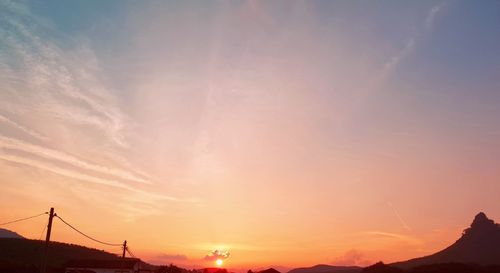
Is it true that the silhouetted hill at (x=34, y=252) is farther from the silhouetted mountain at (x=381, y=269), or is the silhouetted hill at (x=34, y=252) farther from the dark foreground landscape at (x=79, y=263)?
the silhouetted mountain at (x=381, y=269)

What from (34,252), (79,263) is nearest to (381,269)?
(79,263)

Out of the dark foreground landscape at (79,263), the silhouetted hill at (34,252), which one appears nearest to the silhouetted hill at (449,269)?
the dark foreground landscape at (79,263)

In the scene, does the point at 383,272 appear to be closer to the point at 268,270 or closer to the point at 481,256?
the point at 268,270

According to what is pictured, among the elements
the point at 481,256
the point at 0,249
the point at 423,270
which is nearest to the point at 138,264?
the point at 0,249

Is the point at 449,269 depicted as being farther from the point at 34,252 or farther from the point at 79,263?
the point at 34,252

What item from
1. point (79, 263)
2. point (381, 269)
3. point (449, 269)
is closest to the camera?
point (79, 263)

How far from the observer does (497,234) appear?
646 feet

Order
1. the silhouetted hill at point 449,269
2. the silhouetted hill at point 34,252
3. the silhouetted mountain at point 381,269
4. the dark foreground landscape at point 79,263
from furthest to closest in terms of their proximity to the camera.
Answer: the silhouetted mountain at point 381,269
the silhouetted hill at point 449,269
the silhouetted hill at point 34,252
the dark foreground landscape at point 79,263

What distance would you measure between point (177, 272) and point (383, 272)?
215 feet

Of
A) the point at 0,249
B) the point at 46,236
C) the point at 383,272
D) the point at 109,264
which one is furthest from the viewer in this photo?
the point at 383,272

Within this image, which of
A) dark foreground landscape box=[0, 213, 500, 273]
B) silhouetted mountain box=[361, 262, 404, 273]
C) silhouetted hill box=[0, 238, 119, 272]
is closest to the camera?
dark foreground landscape box=[0, 213, 500, 273]

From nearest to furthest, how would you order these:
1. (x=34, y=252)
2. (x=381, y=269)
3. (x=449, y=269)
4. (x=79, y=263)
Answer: (x=79, y=263) < (x=34, y=252) < (x=449, y=269) < (x=381, y=269)

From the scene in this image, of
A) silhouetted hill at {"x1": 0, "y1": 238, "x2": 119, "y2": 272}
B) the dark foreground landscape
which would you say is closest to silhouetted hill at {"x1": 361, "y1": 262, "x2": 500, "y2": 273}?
the dark foreground landscape

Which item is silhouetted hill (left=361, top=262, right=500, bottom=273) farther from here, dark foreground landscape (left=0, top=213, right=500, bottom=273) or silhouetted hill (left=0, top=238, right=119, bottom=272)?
silhouetted hill (left=0, top=238, right=119, bottom=272)
